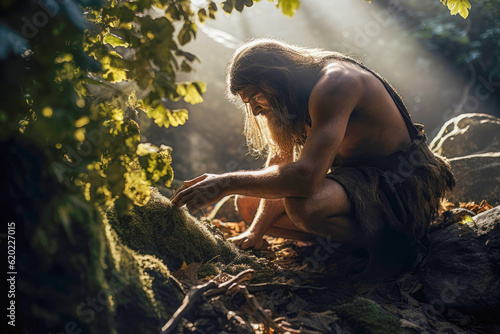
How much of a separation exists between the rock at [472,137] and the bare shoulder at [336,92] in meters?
2.39

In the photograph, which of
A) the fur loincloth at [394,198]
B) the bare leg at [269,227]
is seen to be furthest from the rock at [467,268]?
the bare leg at [269,227]

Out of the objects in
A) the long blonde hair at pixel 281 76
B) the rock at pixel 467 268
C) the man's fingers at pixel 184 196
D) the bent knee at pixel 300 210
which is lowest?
the rock at pixel 467 268

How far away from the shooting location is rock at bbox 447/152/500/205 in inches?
134

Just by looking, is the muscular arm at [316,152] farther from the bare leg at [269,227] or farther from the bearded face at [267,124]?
the bare leg at [269,227]

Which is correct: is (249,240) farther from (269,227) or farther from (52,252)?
(52,252)

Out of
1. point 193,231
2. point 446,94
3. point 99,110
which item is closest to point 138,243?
point 193,231

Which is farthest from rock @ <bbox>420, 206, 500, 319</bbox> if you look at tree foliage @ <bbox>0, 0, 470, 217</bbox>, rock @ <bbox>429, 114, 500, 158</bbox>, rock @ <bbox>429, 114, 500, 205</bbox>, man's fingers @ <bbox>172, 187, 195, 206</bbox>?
rock @ <bbox>429, 114, 500, 158</bbox>

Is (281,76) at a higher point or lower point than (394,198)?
higher

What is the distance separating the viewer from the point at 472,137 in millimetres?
4016

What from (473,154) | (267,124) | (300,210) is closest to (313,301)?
(300,210)

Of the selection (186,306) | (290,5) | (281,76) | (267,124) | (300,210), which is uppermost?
(290,5)

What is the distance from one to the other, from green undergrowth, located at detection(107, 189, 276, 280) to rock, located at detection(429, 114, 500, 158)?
2.83 meters

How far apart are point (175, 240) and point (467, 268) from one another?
5.65 feet

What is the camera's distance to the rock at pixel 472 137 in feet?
12.9
